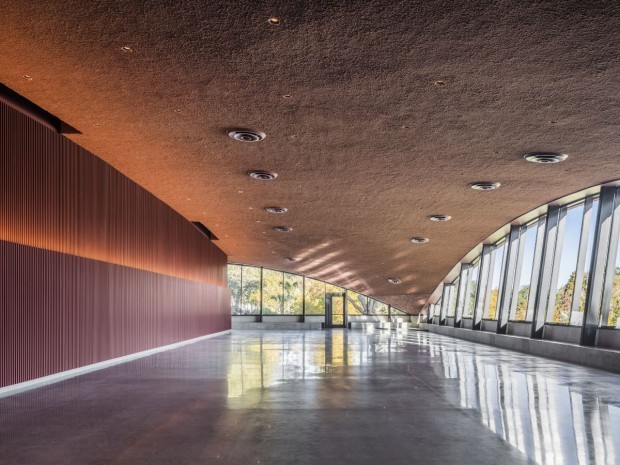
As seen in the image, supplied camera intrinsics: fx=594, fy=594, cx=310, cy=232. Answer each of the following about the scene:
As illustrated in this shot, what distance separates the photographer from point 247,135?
36.2ft

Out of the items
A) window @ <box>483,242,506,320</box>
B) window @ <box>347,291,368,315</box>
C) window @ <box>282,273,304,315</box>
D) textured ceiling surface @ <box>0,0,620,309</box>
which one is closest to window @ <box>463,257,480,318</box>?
window @ <box>483,242,506,320</box>

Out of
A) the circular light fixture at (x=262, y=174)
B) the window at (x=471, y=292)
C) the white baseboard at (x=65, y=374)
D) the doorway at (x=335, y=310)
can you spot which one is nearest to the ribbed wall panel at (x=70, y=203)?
the white baseboard at (x=65, y=374)

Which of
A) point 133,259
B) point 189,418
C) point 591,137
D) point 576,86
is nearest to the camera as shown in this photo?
point 189,418

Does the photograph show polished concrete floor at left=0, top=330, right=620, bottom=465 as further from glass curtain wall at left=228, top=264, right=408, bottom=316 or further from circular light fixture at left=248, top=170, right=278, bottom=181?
glass curtain wall at left=228, top=264, right=408, bottom=316

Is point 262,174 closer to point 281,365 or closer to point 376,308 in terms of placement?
point 281,365

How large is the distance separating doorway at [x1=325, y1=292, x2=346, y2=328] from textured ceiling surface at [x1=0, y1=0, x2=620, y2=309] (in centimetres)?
2509

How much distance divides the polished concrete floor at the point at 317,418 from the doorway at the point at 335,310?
1156 inches

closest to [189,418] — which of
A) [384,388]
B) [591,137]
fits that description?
[384,388]

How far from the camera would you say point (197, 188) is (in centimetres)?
1666

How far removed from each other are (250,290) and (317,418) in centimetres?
3415

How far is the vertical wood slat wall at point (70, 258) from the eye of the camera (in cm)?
977

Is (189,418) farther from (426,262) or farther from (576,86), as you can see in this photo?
(426,262)

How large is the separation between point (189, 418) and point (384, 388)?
3635 millimetres

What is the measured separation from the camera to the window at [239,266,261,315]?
40.4 m
